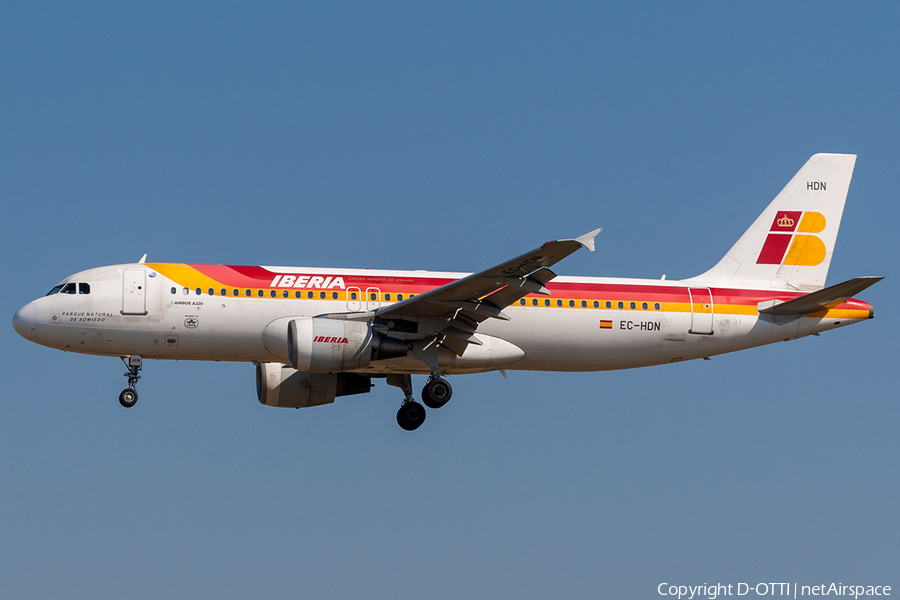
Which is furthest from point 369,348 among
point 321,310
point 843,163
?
point 843,163

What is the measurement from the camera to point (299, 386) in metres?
35.9

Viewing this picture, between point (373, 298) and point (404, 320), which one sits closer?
point (404, 320)

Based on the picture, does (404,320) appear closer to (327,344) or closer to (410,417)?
(327,344)

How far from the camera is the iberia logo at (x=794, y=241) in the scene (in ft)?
122

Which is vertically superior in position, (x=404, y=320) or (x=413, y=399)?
(x=404, y=320)

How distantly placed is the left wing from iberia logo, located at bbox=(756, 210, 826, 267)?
9705mm

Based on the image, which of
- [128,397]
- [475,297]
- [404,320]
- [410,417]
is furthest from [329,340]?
[128,397]

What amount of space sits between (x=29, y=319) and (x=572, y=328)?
15.2 metres

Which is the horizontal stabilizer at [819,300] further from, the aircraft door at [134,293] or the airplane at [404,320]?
the aircraft door at [134,293]

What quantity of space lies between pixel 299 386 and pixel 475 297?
24.8 feet

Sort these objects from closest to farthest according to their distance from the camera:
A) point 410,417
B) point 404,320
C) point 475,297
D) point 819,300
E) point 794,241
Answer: point 475,297 < point 404,320 < point 819,300 < point 410,417 < point 794,241

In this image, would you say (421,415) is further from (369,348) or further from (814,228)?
(814,228)

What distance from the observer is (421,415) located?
34.8 metres

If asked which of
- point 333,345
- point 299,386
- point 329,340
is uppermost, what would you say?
point 299,386
